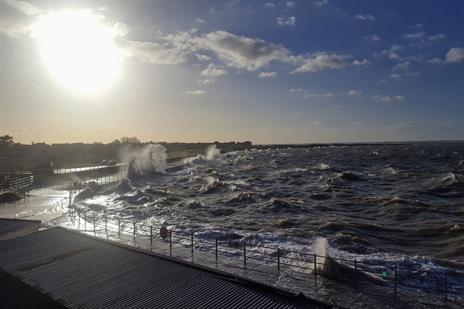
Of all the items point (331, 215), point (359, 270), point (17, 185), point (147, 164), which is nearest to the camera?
point (359, 270)

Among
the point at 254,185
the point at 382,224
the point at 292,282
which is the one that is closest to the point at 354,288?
the point at 292,282

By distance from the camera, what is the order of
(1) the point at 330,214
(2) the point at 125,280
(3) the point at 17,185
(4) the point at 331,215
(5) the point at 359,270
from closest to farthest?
(2) the point at 125,280 < (5) the point at 359,270 < (4) the point at 331,215 < (1) the point at 330,214 < (3) the point at 17,185

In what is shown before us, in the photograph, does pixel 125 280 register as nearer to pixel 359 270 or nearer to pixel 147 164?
pixel 359 270

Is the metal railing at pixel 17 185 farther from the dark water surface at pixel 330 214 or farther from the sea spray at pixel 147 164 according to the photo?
the sea spray at pixel 147 164

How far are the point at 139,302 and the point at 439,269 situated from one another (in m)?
14.3

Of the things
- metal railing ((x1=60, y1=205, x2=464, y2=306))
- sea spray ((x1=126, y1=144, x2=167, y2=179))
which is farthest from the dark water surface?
sea spray ((x1=126, y1=144, x2=167, y2=179))

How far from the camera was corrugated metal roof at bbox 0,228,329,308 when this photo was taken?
1170 centimetres

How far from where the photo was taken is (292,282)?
53.2 ft

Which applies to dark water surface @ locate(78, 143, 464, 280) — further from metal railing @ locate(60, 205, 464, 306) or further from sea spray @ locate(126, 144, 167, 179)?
sea spray @ locate(126, 144, 167, 179)

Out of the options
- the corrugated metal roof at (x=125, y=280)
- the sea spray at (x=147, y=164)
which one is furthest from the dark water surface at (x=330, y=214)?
the sea spray at (x=147, y=164)

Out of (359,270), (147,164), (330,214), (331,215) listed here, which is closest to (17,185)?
(330,214)

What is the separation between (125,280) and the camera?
534 inches

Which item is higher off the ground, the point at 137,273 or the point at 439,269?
the point at 137,273

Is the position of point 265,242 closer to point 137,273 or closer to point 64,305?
point 137,273
